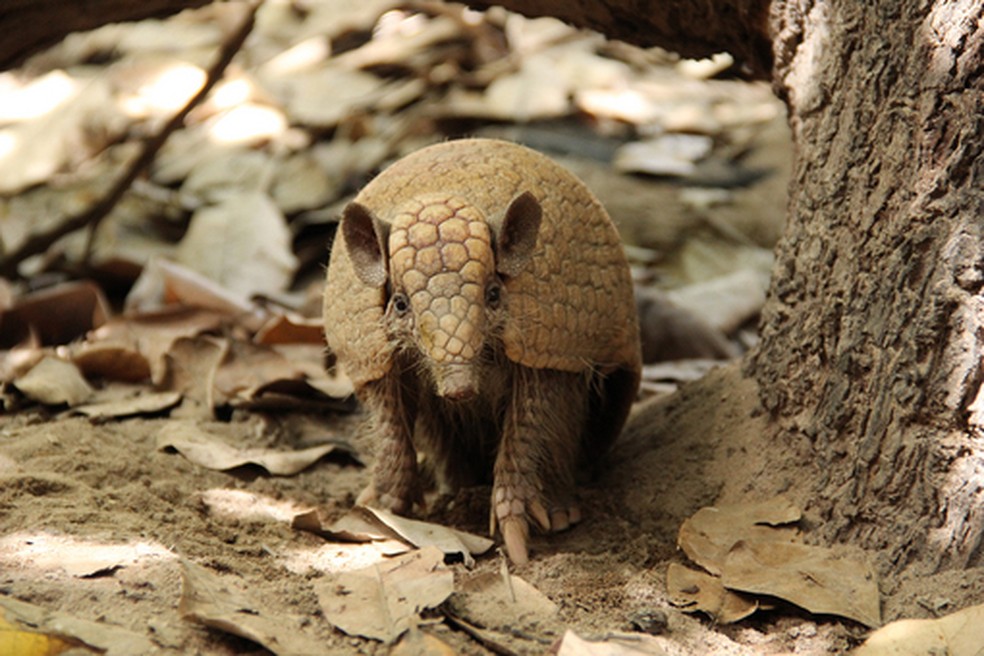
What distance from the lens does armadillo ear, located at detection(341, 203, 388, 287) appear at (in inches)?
132

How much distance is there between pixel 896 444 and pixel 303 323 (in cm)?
316

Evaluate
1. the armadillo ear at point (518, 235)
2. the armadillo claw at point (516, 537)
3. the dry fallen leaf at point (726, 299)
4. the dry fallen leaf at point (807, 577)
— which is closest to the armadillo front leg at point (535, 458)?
the armadillo claw at point (516, 537)

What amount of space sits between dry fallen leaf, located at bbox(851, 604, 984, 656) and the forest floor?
1cm

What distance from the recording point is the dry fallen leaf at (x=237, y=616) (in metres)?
2.52

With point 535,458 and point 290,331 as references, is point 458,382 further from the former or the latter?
point 290,331

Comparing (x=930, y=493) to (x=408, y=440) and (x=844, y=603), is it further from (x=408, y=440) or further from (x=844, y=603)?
(x=408, y=440)

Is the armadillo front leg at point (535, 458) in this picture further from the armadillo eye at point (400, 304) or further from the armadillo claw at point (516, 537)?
the armadillo eye at point (400, 304)

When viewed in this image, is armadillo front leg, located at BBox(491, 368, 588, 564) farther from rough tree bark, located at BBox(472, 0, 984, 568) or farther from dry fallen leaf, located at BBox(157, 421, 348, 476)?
dry fallen leaf, located at BBox(157, 421, 348, 476)

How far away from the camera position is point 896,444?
308 cm

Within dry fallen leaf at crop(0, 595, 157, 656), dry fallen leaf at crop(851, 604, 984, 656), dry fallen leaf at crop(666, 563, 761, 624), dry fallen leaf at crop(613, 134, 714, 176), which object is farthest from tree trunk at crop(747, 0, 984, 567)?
dry fallen leaf at crop(613, 134, 714, 176)

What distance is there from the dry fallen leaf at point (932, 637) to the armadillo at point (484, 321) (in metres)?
1.16

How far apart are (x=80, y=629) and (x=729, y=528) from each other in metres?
1.93

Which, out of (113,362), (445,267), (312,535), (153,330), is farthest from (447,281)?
(153,330)

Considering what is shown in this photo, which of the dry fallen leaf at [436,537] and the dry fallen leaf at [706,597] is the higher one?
the dry fallen leaf at [706,597]
